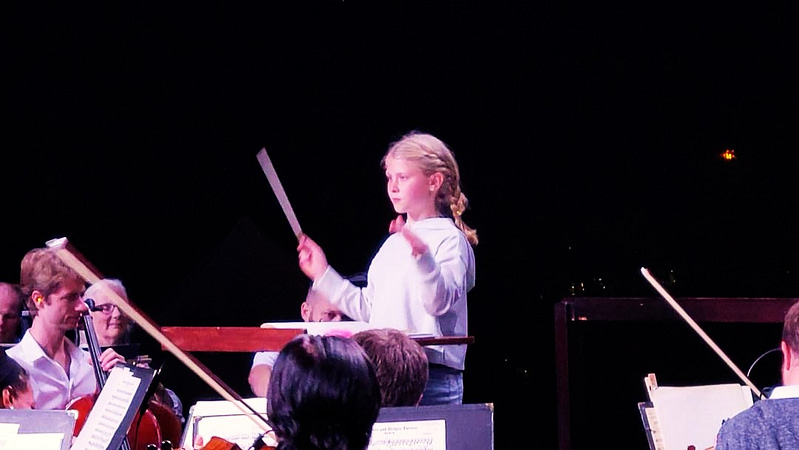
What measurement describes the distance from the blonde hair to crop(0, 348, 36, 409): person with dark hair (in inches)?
76.5

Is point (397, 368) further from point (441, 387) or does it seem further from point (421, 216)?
point (421, 216)

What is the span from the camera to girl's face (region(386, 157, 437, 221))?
4.16m

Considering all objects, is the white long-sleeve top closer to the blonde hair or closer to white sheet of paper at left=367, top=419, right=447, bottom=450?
the blonde hair

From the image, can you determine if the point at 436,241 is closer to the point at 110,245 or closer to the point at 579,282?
the point at 579,282

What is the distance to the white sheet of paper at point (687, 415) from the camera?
253cm

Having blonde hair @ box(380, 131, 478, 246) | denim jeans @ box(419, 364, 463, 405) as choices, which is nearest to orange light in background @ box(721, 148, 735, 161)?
blonde hair @ box(380, 131, 478, 246)

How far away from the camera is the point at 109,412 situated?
2.14 meters

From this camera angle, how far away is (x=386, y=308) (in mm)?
3943

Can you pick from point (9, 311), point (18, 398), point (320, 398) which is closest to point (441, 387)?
point (18, 398)

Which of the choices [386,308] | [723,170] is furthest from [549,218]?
[386,308]

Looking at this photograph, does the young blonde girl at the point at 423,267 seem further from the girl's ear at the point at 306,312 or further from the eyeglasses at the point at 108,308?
the eyeglasses at the point at 108,308

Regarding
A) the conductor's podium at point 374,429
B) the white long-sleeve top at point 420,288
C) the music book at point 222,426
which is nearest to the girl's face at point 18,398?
the conductor's podium at point 374,429

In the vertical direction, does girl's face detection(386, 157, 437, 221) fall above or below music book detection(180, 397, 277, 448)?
above

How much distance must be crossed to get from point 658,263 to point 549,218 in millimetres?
664
